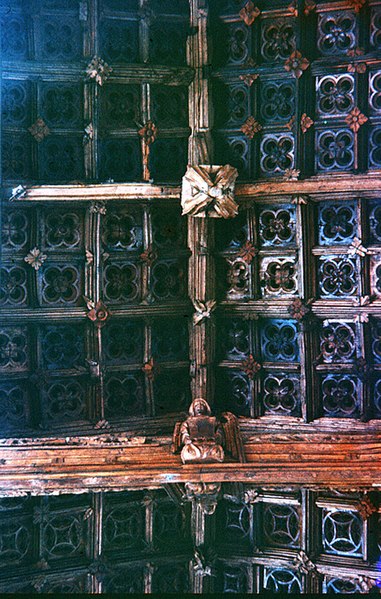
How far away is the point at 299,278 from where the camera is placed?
46.8ft

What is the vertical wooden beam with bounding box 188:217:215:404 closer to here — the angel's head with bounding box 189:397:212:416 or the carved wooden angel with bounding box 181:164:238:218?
the carved wooden angel with bounding box 181:164:238:218

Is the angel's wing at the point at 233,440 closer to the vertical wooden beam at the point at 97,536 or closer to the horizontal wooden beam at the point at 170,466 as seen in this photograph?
the horizontal wooden beam at the point at 170,466

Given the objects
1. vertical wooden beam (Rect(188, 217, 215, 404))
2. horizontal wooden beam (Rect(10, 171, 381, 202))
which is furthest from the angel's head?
horizontal wooden beam (Rect(10, 171, 381, 202))

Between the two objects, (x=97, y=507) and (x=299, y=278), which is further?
(x=299, y=278)

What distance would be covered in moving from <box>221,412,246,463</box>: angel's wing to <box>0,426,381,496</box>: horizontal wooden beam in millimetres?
112

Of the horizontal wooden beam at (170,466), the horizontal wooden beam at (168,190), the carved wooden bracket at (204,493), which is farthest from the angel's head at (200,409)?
the horizontal wooden beam at (168,190)

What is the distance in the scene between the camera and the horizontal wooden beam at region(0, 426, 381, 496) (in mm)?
11672

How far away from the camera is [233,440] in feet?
39.8

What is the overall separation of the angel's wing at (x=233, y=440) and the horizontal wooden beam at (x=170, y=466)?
0.11 metres

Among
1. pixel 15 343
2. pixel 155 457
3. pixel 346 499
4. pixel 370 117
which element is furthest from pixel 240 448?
pixel 370 117

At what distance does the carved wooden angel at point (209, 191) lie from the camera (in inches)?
529

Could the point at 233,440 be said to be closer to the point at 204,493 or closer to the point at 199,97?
the point at 204,493

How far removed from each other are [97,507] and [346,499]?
4.06 meters

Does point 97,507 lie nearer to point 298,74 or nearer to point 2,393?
point 2,393
